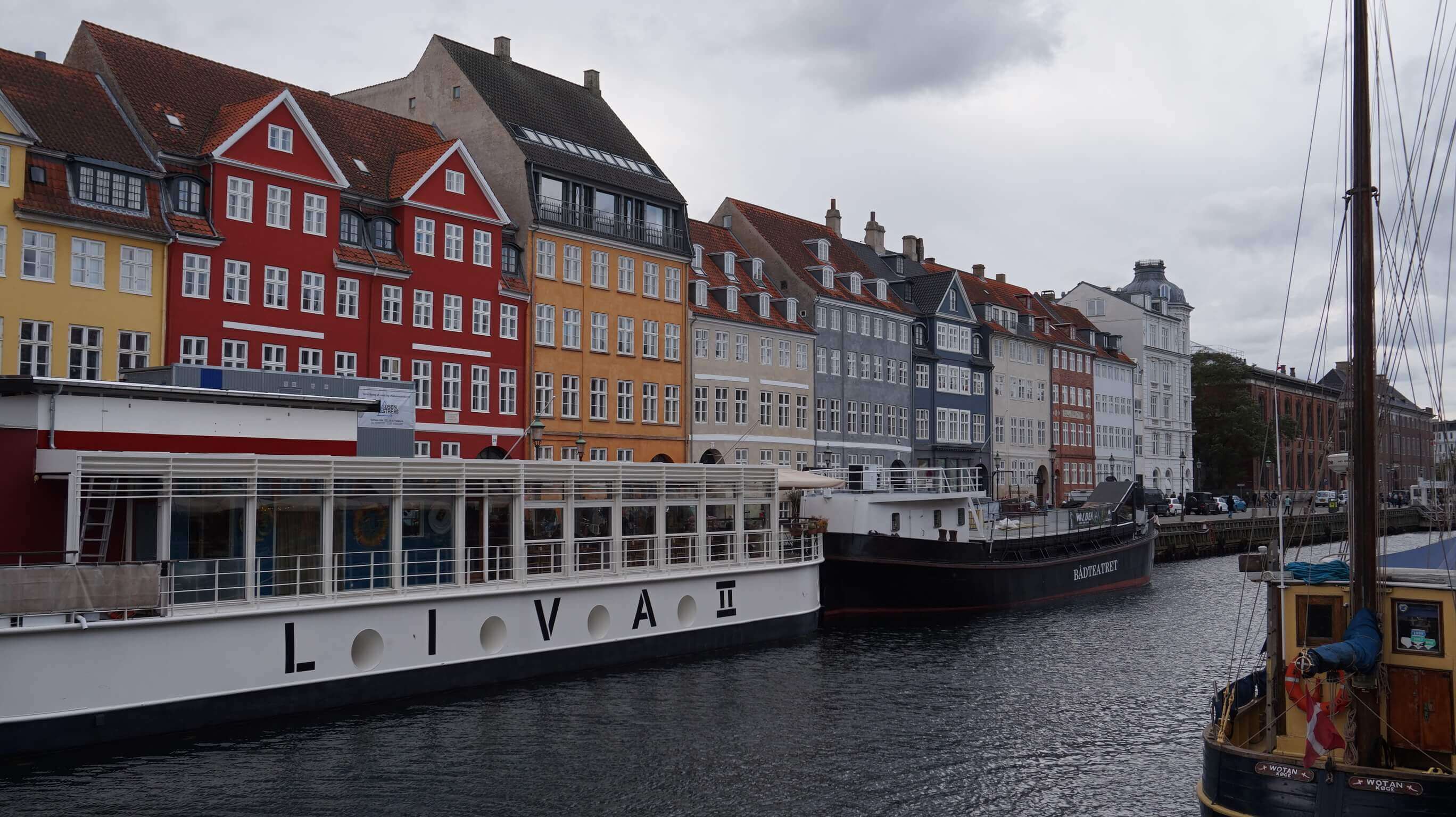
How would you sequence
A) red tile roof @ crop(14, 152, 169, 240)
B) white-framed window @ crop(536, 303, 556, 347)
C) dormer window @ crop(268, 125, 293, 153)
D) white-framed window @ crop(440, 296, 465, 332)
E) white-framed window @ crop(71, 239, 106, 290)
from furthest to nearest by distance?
white-framed window @ crop(536, 303, 556, 347), white-framed window @ crop(440, 296, 465, 332), dormer window @ crop(268, 125, 293, 153), white-framed window @ crop(71, 239, 106, 290), red tile roof @ crop(14, 152, 169, 240)

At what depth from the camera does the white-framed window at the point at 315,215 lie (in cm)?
3800

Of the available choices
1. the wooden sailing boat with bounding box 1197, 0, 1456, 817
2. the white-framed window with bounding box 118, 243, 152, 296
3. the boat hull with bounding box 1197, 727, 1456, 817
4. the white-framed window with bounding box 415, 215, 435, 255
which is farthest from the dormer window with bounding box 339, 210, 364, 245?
the boat hull with bounding box 1197, 727, 1456, 817

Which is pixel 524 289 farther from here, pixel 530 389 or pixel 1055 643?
pixel 1055 643

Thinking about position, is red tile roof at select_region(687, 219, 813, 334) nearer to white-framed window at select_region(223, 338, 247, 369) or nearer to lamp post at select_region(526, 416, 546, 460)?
lamp post at select_region(526, 416, 546, 460)

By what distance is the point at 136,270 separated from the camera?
33938 mm

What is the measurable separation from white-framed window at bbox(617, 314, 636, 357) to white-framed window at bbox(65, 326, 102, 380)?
19480 mm

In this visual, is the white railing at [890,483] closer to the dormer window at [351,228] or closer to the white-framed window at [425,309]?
the white-framed window at [425,309]

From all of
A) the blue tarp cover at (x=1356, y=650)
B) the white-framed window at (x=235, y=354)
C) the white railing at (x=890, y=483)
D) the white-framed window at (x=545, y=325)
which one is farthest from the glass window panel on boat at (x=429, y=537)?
the white-framed window at (x=545, y=325)

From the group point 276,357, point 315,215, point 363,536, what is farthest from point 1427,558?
point 315,215

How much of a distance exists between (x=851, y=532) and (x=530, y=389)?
13275mm

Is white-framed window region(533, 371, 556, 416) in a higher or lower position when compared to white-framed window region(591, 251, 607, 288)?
lower

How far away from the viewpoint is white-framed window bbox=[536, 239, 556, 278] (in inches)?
1797

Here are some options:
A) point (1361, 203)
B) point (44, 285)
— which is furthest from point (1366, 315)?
point (44, 285)

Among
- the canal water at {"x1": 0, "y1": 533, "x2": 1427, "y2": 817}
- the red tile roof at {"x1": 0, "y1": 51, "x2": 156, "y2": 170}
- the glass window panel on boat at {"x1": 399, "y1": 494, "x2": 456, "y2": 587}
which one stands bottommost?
the canal water at {"x1": 0, "y1": 533, "x2": 1427, "y2": 817}
